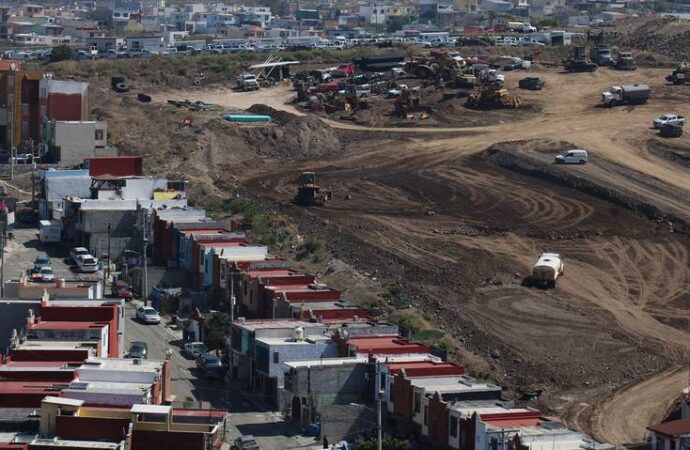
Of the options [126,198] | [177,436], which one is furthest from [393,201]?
[177,436]

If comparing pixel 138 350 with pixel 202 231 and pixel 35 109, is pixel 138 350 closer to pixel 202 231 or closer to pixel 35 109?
pixel 202 231

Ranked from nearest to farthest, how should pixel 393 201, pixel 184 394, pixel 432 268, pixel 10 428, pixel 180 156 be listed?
pixel 10 428
pixel 184 394
pixel 432 268
pixel 393 201
pixel 180 156

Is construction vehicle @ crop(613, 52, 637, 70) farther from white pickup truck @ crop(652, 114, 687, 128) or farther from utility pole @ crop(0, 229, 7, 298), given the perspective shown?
utility pole @ crop(0, 229, 7, 298)

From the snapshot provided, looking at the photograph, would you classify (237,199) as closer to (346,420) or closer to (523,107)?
(523,107)

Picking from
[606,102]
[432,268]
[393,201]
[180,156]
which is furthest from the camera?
[606,102]

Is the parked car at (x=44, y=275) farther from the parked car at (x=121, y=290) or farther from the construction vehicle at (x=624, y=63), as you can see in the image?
the construction vehicle at (x=624, y=63)

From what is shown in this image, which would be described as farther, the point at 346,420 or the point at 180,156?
the point at 180,156
